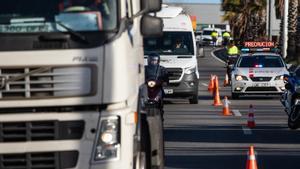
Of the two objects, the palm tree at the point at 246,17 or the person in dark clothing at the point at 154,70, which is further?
the palm tree at the point at 246,17

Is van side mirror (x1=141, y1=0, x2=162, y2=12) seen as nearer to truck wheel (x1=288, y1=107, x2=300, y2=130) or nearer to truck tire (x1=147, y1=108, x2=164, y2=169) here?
truck tire (x1=147, y1=108, x2=164, y2=169)

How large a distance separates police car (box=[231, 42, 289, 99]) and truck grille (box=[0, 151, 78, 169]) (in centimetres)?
2312

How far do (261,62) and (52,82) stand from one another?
80.9ft

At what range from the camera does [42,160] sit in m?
9.38

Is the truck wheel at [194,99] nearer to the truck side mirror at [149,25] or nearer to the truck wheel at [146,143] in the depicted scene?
the truck wheel at [146,143]

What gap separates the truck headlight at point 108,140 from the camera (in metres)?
9.35

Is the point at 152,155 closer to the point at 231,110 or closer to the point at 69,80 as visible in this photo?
the point at 69,80

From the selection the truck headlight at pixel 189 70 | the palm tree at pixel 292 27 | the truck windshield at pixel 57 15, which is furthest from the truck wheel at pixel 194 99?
the palm tree at pixel 292 27

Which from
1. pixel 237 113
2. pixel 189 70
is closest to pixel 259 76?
pixel 189 70

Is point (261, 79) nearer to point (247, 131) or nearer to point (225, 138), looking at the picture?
point (247, 131)

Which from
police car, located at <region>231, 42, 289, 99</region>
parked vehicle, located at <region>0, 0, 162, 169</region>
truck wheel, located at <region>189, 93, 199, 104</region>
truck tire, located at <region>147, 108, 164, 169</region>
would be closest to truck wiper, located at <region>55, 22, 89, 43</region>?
parked vehicle, located at <region>0, 0, 162, 169</region>

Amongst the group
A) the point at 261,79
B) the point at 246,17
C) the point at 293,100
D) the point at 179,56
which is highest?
the point at 293,100

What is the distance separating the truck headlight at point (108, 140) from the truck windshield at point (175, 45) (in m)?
20.2

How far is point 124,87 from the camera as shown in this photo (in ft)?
31.1
